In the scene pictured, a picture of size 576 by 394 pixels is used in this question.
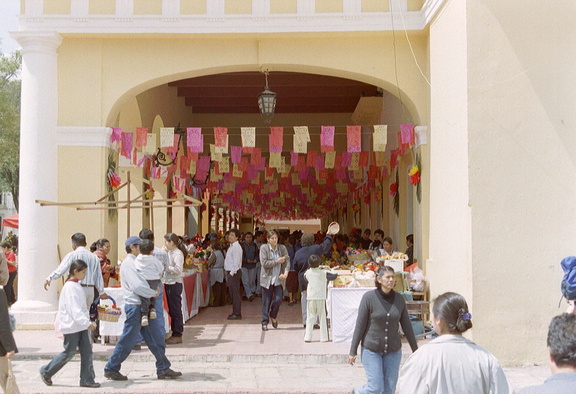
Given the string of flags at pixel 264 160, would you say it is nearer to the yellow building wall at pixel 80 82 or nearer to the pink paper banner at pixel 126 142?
the pink paper banner at pixel 126 142

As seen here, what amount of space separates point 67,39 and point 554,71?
8.14 m

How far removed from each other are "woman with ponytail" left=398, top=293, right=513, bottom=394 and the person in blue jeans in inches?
201

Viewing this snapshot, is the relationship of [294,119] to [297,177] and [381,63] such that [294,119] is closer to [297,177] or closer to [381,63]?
[297,177]

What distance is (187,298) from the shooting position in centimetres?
1326

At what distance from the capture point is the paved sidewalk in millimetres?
8211

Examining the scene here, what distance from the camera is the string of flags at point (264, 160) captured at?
13578 mm

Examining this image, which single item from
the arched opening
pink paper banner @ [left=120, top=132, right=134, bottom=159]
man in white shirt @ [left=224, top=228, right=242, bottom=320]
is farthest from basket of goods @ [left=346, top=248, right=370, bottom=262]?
pink paper banner @ [left=120, top=132, right=134, bottom=159]

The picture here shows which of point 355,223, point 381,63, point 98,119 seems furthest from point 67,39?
point 355,223

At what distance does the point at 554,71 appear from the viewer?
9703 mm

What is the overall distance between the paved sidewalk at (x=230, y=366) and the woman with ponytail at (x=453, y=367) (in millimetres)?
4173

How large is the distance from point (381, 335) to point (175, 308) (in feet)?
18.2

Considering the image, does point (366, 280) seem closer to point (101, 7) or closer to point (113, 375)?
point (113, 375)

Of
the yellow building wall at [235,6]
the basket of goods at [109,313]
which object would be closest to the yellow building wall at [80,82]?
the yellow building wall at [235,6]

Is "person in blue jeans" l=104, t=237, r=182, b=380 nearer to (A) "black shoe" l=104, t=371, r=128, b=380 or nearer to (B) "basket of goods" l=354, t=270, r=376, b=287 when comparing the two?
(A) "black shoe" l=104, t=371, r=128, b=380
